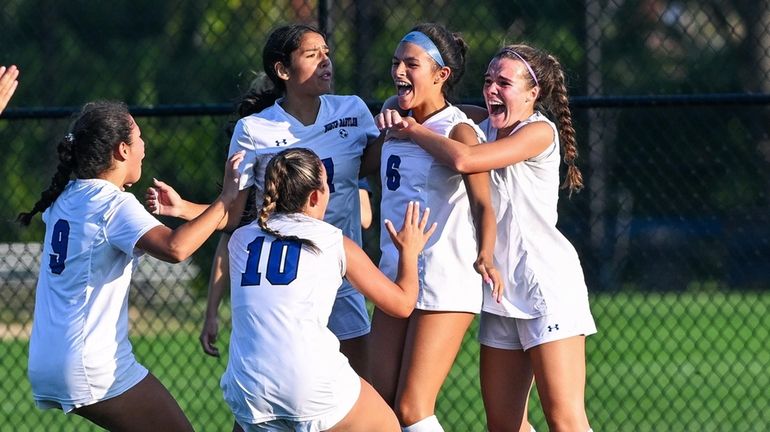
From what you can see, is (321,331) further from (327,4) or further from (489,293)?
(327,4)

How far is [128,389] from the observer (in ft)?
12.8

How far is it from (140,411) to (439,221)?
3.73ft

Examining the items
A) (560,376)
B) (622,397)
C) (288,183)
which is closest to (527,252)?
(560,376)

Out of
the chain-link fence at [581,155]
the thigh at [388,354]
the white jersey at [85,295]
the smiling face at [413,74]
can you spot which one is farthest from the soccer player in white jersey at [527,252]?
the chain-link fence at [581,155]

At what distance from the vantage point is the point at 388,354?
166 inches

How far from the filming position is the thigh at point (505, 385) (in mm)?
4176

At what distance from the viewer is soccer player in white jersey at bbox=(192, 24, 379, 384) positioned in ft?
14.2

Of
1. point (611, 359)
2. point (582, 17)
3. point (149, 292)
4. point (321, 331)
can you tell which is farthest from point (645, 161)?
point (321, 331)

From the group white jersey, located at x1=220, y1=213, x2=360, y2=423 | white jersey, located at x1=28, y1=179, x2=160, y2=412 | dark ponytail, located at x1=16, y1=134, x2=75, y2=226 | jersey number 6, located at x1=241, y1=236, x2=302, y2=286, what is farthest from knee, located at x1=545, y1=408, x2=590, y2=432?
dark ponytail, located at x1=16, y1=134, x2=75, y2=226

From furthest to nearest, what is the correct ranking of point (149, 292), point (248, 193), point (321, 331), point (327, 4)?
point (149, 292) → point (327, 4) → point (248, 193) → point (321, 331)

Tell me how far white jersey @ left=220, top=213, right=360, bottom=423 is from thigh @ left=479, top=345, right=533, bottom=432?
69 cm

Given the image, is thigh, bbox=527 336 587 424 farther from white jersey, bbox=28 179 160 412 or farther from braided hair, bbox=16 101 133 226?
braided hair, bbox=16 101 133 226

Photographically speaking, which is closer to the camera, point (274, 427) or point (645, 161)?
point (274, 427)

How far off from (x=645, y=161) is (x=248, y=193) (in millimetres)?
6944
